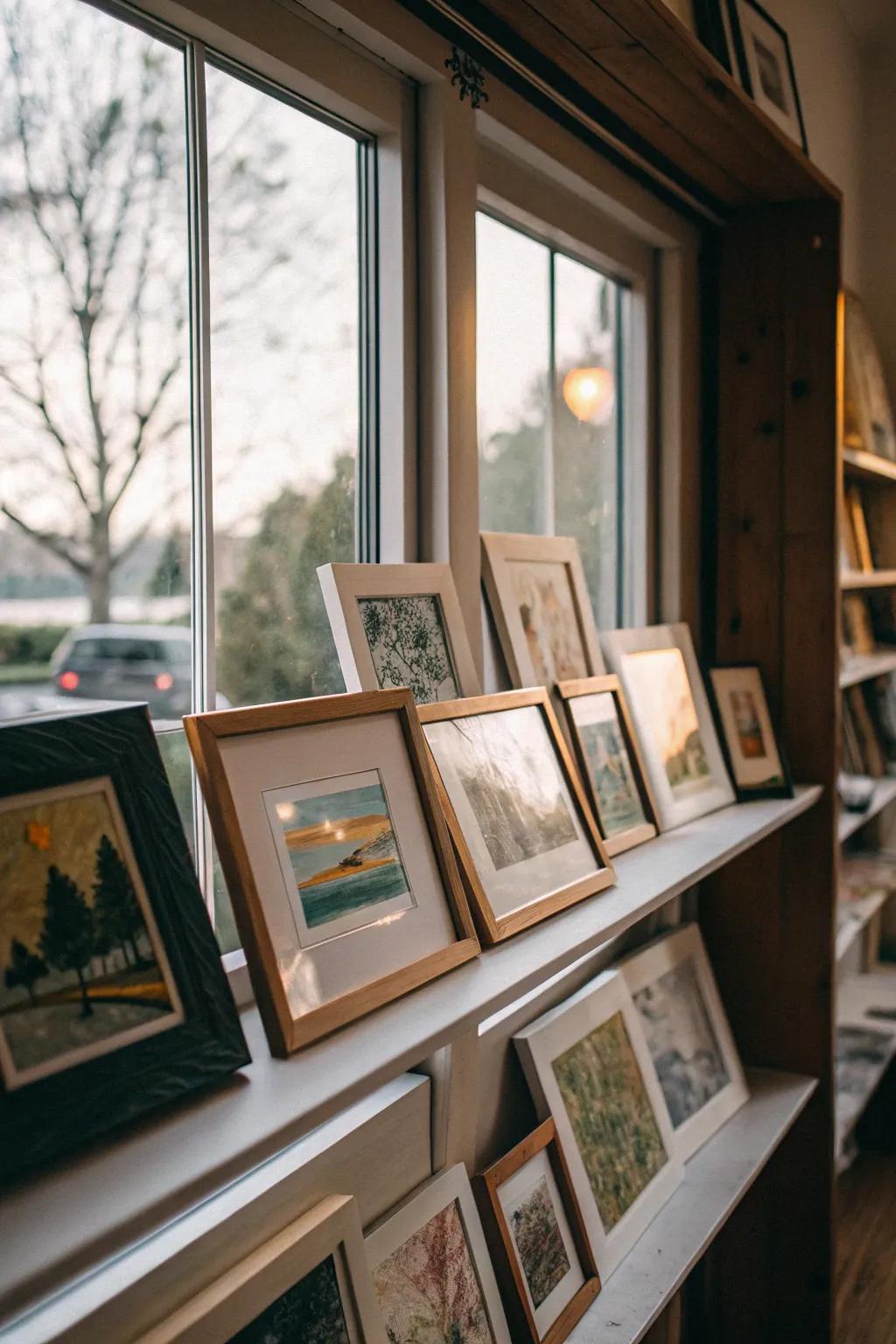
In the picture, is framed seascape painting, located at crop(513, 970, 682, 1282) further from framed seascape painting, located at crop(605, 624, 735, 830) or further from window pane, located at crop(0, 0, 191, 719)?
window pane, located at crop(0, 0, 191, 719)

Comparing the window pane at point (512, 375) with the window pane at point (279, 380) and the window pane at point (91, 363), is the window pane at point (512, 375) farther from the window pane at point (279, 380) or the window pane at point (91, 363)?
the window pane at point (91, 363)

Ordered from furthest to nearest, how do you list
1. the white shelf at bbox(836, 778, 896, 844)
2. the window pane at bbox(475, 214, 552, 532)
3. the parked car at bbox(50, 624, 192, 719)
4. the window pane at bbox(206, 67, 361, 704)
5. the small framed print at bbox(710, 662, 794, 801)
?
1. the white shelf at bbox(836, 778, 896, 844)
2. the small framed print at bbox(710, 662, 794, 801)
3. the window pane at bbox(475, 214, 552, 532)
4. the window pane at bbox(206, 67, 361, 704)
5. the parked car at bbox(50, 624, 192, 719)

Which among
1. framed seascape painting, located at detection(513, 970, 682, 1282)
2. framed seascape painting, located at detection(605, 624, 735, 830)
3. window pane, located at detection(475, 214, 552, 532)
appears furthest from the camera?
framed seascape painting, located at detection(605, 624, 735, 830)

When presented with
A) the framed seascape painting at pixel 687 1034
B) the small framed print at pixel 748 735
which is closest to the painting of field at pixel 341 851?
the framed seascape painting at pixel 687 1034

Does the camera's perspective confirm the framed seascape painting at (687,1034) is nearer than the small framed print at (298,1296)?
No

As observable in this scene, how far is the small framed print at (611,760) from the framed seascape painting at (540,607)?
2.1 inches

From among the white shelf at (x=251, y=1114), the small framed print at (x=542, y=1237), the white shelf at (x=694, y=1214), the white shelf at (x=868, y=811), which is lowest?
the white shelf at (x=694, y=1214)

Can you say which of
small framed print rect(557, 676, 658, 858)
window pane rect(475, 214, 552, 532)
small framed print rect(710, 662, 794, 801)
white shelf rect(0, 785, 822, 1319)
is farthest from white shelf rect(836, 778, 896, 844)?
white shelf rect(0, 785, 822, 1319)

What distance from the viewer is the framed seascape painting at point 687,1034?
6.13 feet

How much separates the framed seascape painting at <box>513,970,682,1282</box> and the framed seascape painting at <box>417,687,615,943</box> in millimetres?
331

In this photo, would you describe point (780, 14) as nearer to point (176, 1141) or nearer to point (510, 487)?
point (510, 487)

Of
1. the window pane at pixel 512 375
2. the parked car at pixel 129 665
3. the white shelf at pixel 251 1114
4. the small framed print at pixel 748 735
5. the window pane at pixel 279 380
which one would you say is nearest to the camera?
the white shelf at pixel 251 1114

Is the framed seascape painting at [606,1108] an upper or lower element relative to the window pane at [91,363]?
lower

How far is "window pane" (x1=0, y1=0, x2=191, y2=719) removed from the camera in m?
0.94
